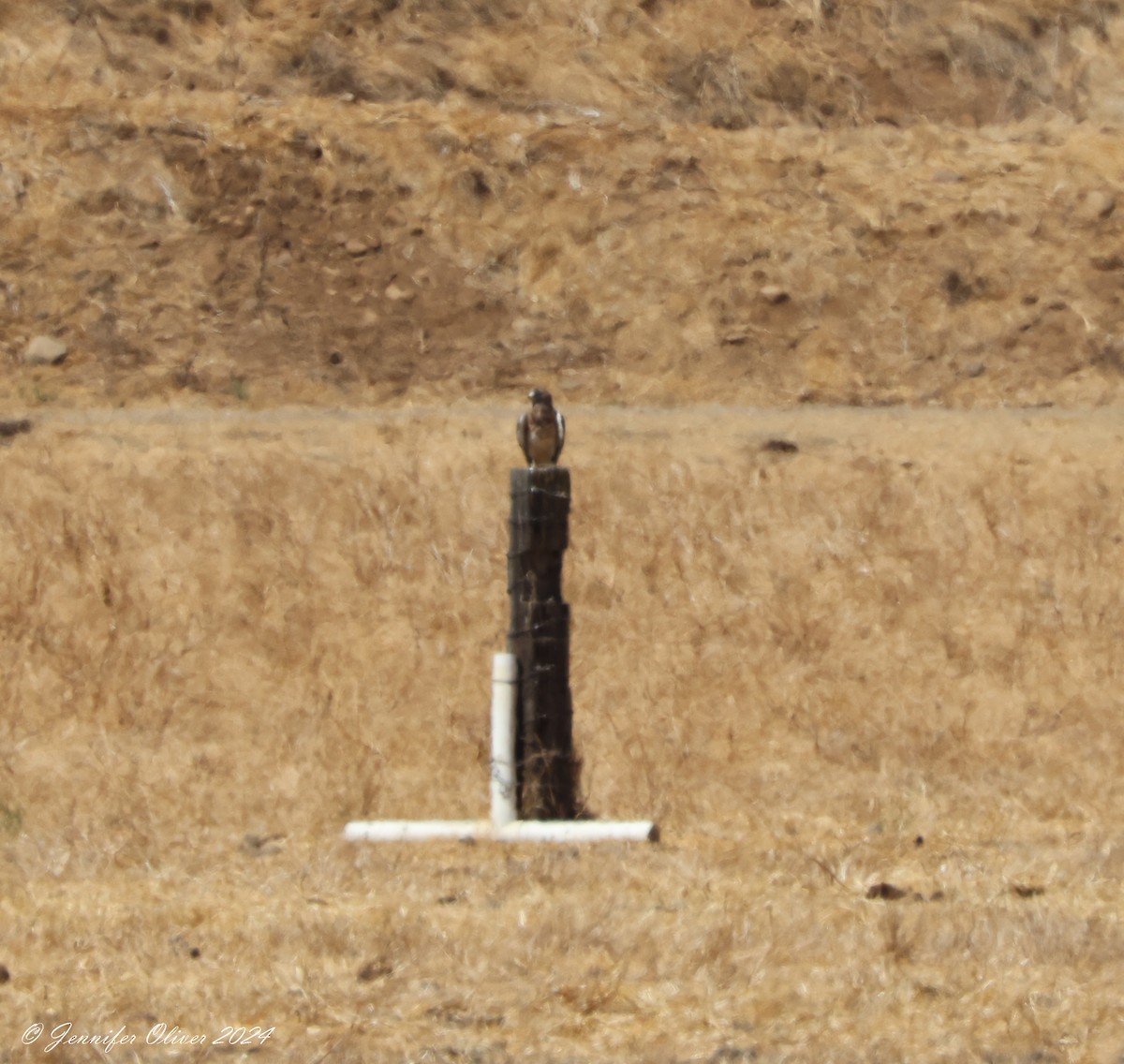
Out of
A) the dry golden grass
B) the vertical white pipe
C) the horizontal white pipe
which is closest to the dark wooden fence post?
the vertical white pipe

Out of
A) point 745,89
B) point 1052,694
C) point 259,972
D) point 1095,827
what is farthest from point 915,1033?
point 745,89

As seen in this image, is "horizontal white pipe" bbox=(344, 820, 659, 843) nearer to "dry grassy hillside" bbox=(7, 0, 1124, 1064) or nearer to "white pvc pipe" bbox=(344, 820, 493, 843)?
"white pvc pipe" bbox=(344, 820, 493, 843)

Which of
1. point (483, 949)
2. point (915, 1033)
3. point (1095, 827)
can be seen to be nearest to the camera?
point (915, 1033)

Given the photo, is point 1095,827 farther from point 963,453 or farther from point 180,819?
point 963,453

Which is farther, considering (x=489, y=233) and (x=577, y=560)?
(x=489, y=233)

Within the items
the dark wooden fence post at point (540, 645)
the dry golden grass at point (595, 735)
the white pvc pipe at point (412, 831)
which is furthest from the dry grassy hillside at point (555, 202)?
the white pvc pipe at point (412, 831)

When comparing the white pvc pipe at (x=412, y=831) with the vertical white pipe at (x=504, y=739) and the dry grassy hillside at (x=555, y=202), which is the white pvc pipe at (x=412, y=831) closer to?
the vertical white pipe at (x=504, y=739)

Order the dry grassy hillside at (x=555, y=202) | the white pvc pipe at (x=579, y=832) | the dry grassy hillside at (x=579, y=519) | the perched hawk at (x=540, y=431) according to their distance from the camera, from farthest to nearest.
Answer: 1. the dry grassy hillside at (x=555, y=202)
2. the perched hawk at (x=540, y=431)
3. the white pvc pipe at (x=579, y=832)
4. the dry grassy hillside at (x=579, y=519)

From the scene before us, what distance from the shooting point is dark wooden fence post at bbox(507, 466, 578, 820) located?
7.33 m

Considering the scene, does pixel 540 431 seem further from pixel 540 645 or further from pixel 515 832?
pixel 515 832

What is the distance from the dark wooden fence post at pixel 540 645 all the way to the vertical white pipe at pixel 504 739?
0.03 meters

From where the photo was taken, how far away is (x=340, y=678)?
1077 centimetres

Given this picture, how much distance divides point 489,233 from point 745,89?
347cm

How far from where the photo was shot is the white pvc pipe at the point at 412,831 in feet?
23.2
